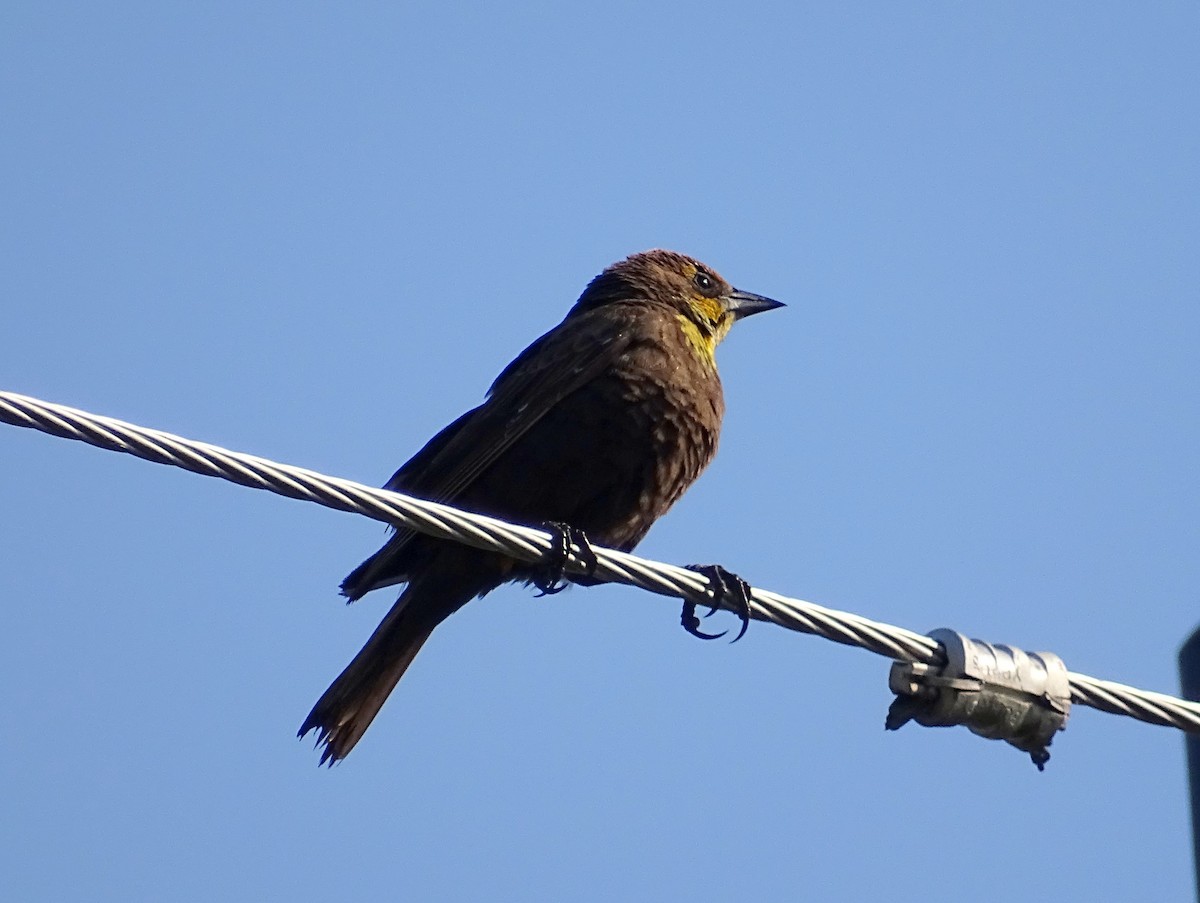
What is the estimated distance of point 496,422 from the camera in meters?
5.78

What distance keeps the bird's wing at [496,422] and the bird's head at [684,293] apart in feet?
1.63

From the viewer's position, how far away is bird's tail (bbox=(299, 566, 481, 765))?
5527 millimetres

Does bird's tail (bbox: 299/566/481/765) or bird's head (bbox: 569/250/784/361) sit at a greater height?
bird's head (bbox: 569/250/784/361)

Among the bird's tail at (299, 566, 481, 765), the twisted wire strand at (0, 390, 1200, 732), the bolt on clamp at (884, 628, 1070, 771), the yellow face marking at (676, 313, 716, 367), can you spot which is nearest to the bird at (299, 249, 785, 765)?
the bird's tail at (299, 566, 481, 765)

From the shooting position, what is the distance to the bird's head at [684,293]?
6539mm

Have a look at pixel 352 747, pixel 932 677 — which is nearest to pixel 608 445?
pixel 352 747

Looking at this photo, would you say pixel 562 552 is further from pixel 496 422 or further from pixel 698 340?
pixel 698 340

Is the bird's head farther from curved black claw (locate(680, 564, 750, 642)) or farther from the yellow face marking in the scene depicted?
curved black claw (locate(680, 564, 750, 642))

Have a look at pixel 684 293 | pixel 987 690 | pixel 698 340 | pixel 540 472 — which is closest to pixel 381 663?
pixel 540 472

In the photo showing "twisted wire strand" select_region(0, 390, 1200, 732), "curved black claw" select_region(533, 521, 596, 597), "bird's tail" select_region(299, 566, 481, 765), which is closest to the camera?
"twisted wire strand" select_region(0, 390, 1200, 732)

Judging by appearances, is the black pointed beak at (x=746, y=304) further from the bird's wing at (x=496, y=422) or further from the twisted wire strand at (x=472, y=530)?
the twisted wire strand at (x=472, y=530)

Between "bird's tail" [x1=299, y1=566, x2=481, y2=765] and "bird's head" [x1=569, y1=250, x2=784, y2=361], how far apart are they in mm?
1423

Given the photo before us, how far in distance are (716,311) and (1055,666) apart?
3212mm

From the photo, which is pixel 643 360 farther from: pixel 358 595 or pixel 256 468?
pixel 256 468
